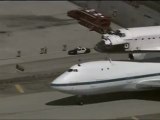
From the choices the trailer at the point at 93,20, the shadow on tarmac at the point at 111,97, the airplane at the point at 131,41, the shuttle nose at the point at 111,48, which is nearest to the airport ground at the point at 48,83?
the shadow on tarmac at the point at 111,97

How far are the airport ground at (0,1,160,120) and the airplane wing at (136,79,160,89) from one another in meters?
1.50

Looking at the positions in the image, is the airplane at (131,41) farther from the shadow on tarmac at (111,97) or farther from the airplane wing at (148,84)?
the airplane wing at (148,84)

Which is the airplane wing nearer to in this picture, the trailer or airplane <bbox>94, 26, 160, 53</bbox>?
airplane <bbox>94, 26, 160, 53</bbox>

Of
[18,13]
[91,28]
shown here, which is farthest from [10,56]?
[18,13]

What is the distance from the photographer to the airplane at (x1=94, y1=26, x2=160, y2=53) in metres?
44.6

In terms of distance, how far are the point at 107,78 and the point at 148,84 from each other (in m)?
3.30

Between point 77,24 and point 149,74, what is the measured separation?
24021 mm

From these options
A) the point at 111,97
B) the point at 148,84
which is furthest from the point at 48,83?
the point at 148,84

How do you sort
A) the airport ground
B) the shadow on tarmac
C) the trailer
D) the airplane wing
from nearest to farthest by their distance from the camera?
the airport ground < the airplane wing < the shadow on tarmac < the trailer

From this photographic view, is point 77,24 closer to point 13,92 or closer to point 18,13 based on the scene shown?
point 18,13

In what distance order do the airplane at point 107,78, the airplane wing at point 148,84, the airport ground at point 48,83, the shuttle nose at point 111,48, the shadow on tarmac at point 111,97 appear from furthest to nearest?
1. the shuttle nose at point 111,48
2. the shadow on tarmac at point 111,97
3. the airplane wing at point 148,84
4. the airport ground at point 48,83
5. the airplane at point 107,78

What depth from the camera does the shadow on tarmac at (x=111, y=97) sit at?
1515 inches

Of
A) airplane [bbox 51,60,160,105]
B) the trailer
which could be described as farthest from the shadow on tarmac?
the trailer

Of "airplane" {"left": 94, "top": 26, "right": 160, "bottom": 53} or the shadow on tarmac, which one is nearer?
the shadow on tarmac
